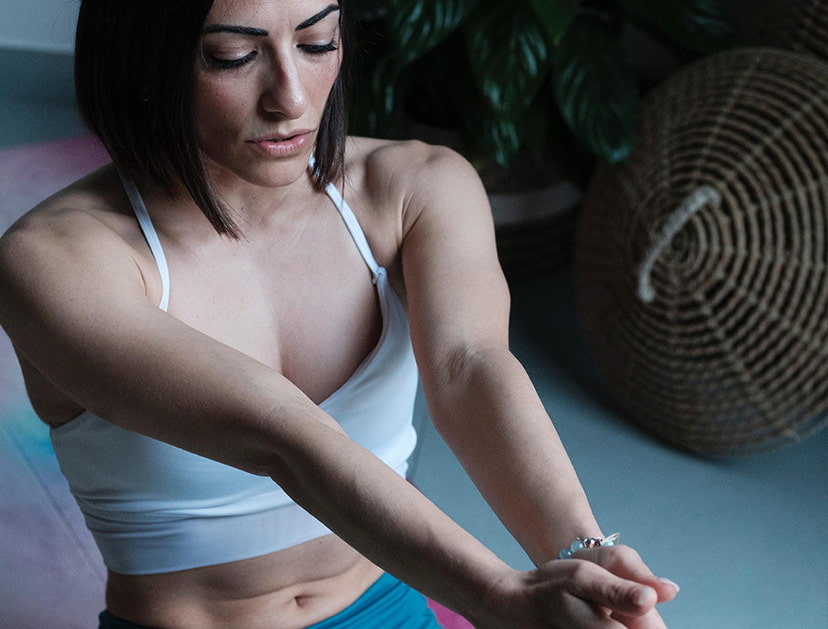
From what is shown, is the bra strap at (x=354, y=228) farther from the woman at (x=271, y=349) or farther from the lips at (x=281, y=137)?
the lips at (x=281, y=137)

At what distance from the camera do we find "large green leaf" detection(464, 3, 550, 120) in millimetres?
2107

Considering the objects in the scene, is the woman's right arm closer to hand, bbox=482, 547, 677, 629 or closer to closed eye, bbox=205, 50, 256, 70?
hand, bbox=482, 547, 677, 629

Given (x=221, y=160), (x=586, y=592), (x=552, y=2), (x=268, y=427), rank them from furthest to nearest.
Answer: (x=552, y=2) < (x=221, y=160) < (x=268, y=427) < (x=586, y=592)

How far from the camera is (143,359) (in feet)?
2.78

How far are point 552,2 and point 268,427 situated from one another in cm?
145

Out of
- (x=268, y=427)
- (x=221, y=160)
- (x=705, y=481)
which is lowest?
(x=705, y=481)

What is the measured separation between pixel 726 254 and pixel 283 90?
1.36 meters

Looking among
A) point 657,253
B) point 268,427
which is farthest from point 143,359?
point 657,253

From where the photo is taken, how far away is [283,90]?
3.02 feet

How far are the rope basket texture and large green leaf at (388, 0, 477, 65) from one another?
491 mm

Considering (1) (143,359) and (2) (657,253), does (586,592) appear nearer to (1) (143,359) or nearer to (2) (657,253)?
(1) (143,359)

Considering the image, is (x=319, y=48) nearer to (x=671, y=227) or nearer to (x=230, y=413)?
(x=230, y=413)

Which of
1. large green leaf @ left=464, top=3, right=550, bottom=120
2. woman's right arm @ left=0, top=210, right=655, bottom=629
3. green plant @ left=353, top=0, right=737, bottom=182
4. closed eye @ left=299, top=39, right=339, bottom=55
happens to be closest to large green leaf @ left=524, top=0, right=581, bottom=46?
green plant @ left=353, top=0, right=737, bottom=182

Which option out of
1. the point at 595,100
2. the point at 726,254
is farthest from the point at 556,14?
the point at 726,254
